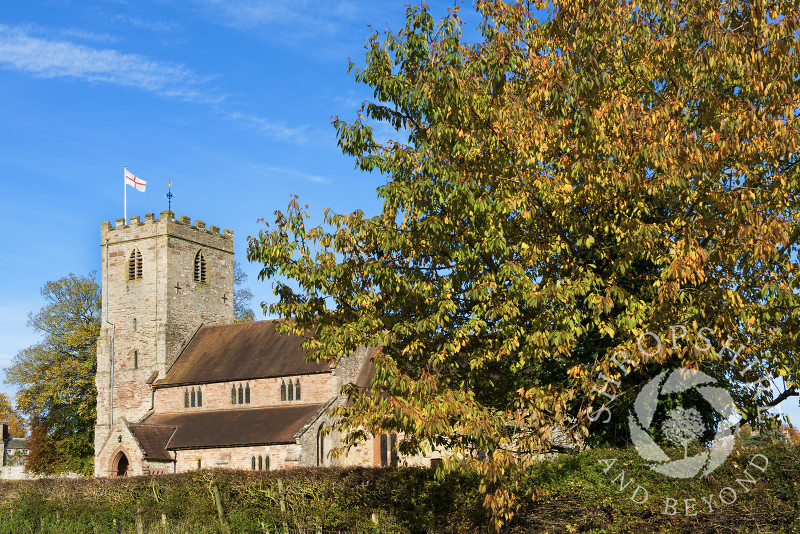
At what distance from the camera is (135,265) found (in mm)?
50688

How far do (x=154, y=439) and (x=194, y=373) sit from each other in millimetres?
5510

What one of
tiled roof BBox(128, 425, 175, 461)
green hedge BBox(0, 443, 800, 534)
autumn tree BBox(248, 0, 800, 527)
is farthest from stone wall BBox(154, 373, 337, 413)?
autumn tree BBox(248, 0, 800, 527)

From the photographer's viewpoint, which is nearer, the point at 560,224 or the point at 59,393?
the point at 560,224

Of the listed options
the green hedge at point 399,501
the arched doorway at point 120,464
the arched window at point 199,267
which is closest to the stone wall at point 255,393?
the arched doorway at point 120,464

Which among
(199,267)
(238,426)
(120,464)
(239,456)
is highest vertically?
(199,267)

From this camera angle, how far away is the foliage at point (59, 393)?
53656 millimetres

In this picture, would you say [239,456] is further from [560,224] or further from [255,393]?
[560,224]

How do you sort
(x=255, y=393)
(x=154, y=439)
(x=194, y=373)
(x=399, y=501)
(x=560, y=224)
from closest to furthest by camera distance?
(x=560, y=224) → (x=399, y=501) → (x=154, y=439) → (x=255, y=393) → (x=194, y=373)

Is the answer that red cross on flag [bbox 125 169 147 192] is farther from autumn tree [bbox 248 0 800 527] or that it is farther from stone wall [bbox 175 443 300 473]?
autumn tree [bbox 248 0 800 527]

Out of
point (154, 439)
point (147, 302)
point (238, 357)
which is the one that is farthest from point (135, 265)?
point (154, 439)

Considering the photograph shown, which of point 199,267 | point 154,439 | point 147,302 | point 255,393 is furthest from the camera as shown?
point 199,267

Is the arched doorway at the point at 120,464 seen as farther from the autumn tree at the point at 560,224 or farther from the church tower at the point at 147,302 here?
the autumn tree at the point at 560,224

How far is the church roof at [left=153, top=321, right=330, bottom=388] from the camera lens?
43.6 m

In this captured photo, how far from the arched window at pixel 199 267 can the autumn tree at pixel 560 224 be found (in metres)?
39.2
